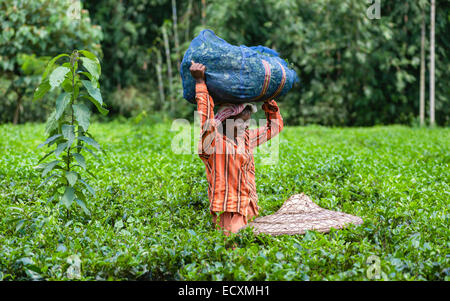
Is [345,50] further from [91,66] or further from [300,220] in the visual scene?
[91,66]

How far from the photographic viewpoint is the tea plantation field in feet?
8.68

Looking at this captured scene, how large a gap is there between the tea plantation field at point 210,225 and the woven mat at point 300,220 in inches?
3.0

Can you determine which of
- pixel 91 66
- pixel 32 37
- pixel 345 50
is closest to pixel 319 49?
pixel 345 50

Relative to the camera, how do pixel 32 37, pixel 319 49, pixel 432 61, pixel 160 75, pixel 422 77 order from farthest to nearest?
pixel 160 75 < pixel 319 49 < pixel 422 77 < pixel 432 61 < pixel 32 37

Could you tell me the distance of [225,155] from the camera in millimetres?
3240

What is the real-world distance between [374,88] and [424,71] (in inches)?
52.5

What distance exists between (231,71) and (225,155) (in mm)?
575

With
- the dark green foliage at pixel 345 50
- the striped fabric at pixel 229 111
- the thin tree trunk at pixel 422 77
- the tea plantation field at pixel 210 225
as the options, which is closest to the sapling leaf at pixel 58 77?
the tea plantation field at pixel 210 225

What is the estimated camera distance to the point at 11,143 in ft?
22.9

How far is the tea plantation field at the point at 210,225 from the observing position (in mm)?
2645

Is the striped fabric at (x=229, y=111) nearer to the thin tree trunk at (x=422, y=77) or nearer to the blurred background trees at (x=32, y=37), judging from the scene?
the blurred background trees at (x=32, y=37)

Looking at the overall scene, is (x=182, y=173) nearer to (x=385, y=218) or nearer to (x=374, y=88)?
(x=385, y=218)

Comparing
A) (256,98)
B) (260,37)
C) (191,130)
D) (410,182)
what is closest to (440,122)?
(260,37)

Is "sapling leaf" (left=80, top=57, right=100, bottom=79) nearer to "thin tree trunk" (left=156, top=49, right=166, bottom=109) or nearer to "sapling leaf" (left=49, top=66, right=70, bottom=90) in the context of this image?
"sapling leaf" (left=49, top=66, right=70, bottom=90)
